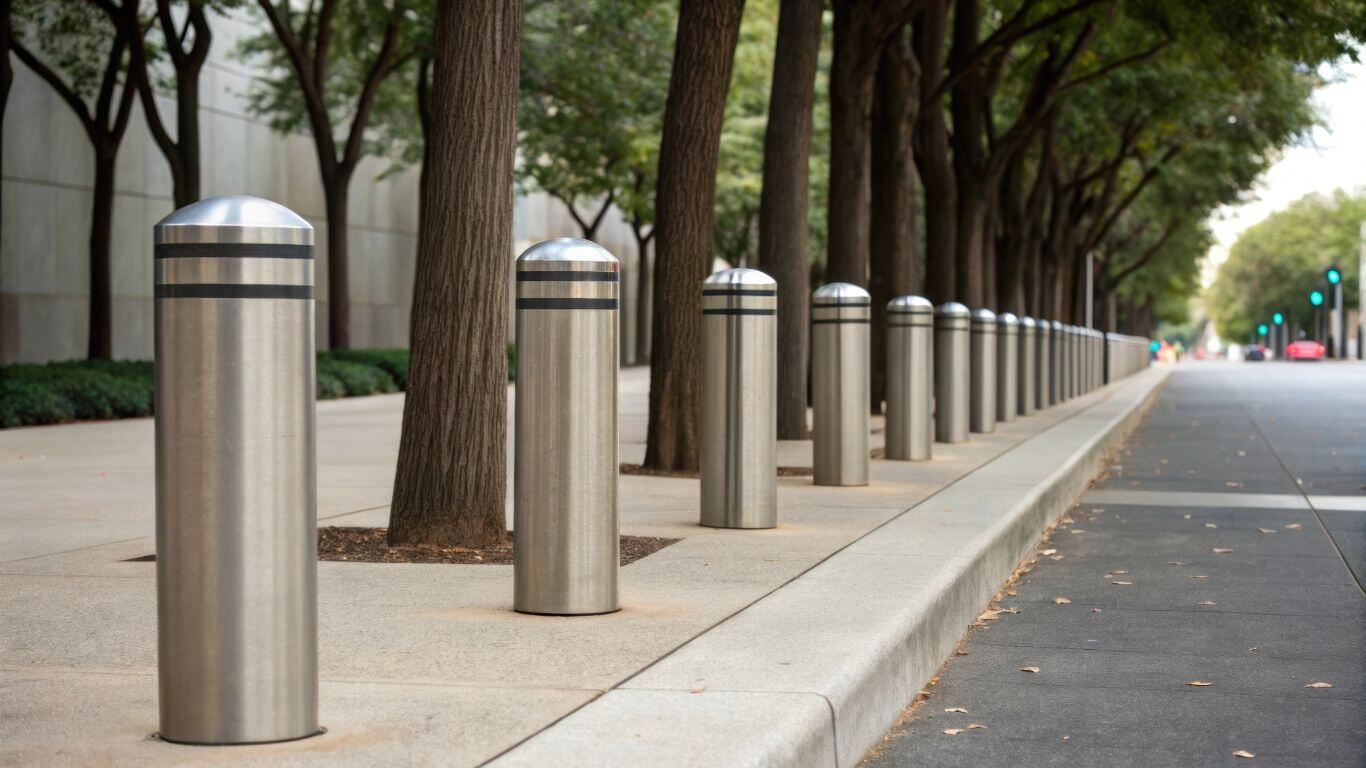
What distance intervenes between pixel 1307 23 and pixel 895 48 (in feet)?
16.6

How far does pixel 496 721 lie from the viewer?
452 cm

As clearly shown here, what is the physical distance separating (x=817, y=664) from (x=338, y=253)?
996 inches

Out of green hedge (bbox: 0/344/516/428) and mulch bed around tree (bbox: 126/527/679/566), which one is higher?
green hedge (bbox: 0/344/516/428)

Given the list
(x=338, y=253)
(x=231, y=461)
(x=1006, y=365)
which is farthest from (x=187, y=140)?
(x=231, y=461)

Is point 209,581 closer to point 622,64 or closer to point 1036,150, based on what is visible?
point 622,64

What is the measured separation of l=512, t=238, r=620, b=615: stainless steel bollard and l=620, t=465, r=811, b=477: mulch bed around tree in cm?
653

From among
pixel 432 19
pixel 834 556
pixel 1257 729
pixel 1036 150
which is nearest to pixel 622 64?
pixel 432 19

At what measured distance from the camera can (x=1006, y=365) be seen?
21.0m

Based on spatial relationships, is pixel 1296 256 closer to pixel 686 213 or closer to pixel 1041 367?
pixel 1041 367

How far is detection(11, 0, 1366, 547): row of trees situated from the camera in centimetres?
838

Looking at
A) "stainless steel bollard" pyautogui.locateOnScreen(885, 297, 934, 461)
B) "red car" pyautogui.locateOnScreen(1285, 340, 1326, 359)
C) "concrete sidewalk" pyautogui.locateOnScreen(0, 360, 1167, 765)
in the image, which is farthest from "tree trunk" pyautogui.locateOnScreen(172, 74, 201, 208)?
"red car" pyautogui.locateOnScreen(1285, 340, 1326, 359)

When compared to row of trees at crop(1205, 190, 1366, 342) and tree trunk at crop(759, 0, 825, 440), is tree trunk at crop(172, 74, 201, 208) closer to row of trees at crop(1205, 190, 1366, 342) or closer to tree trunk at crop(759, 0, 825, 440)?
tree trunk at crop(759, 0, 825, 440)

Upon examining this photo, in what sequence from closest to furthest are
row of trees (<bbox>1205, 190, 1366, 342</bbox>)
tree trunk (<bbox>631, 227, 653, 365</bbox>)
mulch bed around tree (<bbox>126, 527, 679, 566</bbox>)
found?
mulch bed around tree (<bbox>126, 527, 679, 566</bbox>) < tree trunk (<bbox>631, 227, 653, 365</bbox>) < row of trees (<bbox>1205, 190, 1366, 342</bbox>)

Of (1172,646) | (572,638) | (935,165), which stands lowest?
(1172,646)
